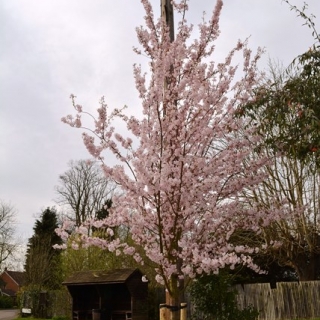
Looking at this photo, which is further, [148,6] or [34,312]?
[34,312]

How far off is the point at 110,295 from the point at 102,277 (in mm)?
1351

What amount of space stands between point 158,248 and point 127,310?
43.9 ft

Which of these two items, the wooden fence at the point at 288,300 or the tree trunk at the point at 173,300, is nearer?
the tree trunk at the point at 173,300

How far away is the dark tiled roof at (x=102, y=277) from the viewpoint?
1614 cm

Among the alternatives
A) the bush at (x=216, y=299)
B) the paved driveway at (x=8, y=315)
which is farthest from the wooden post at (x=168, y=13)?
the paved driveway at (x=8, y=315)

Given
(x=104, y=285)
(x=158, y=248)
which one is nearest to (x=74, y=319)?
(x=104, y=285)

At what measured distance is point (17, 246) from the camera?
40469mm

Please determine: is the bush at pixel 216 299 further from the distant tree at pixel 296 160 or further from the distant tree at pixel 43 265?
the distant tree at pixel 43 265

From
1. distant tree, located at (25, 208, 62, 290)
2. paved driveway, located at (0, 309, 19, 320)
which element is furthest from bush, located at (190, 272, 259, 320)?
paved driveway, located at (0, 309, 19, 320)

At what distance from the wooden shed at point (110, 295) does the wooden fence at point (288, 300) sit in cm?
432

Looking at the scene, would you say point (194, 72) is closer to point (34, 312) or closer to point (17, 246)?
point (34, 312)

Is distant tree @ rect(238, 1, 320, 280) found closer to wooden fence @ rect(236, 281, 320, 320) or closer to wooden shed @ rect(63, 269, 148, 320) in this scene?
wooden fence @ rect(236, 281, 320, 320)

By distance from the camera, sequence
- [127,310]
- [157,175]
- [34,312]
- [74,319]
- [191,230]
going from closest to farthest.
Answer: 1. [157,175]
2. [191,230]
3. [127,310]
4. [74,319]
5. [34,312]

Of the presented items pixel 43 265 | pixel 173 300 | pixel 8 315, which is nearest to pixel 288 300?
pixel 173 300
